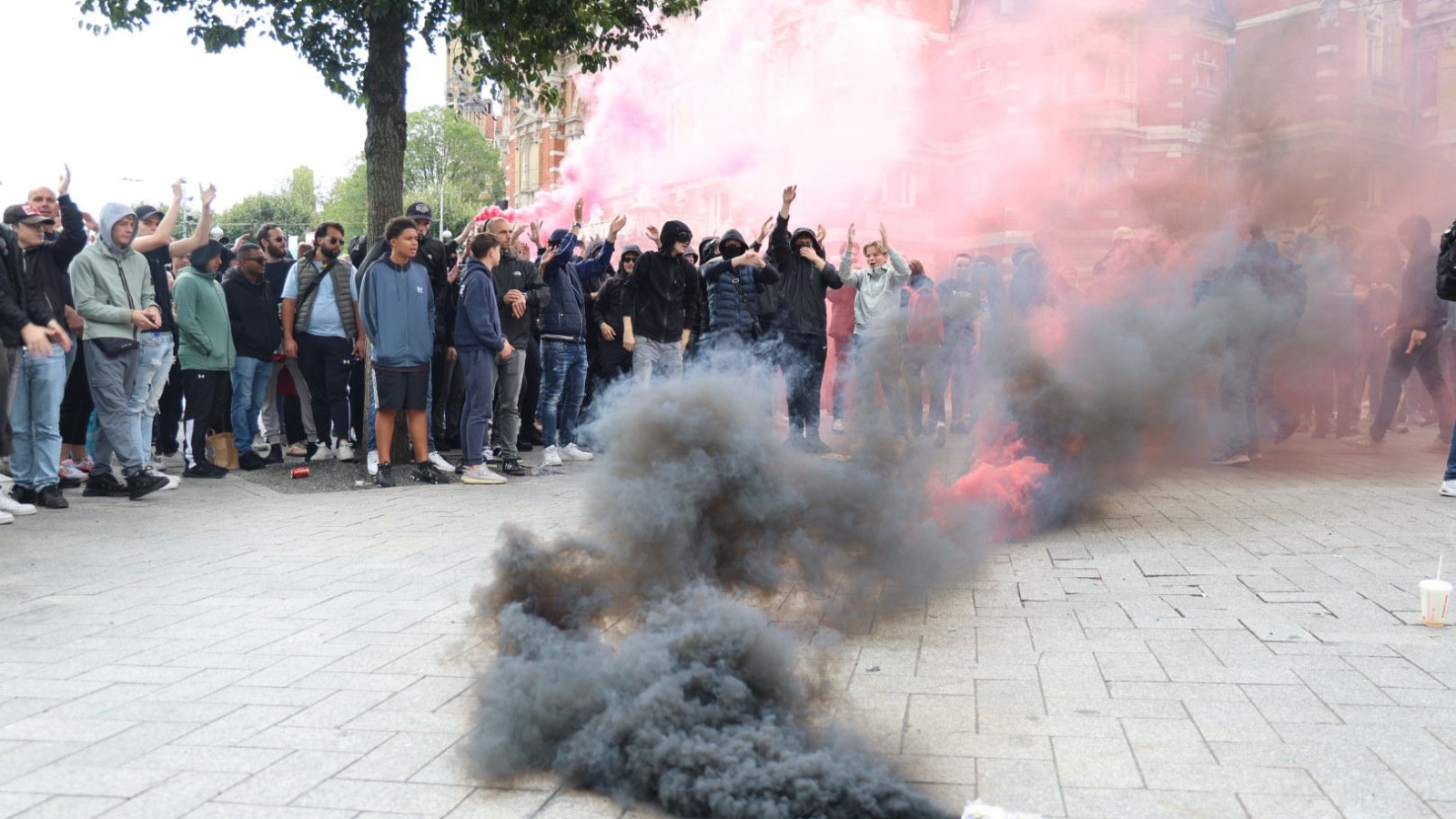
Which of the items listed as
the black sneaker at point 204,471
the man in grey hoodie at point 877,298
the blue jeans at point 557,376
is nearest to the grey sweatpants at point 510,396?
the blue jeans at point 557,376

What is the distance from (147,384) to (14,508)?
5.47 ft

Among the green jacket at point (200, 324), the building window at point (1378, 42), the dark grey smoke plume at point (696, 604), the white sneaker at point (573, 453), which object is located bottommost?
the white sneaker at point (573, 453)

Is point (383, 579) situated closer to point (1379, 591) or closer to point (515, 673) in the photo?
point (515, 673)

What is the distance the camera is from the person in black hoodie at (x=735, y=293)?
10.1 m

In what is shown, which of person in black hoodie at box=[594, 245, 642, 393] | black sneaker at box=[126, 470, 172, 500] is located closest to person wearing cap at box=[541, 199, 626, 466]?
person in black hoodie at box=[594, 245, 642, 393]

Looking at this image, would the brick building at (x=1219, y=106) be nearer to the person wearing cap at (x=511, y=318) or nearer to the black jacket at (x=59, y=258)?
the person wearing cap at (x=511, y=318)

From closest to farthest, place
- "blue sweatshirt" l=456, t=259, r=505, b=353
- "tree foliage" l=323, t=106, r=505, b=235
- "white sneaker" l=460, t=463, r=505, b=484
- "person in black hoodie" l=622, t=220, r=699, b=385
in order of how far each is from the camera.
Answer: "blue sweatshirt" l=456, t=259, r=505, b=353 < "white sneaker" l=460, t=463, r=505, b=484 < "person in black hoodie" l=622, t=220, r=699, b=385 < "tree foliage" l=323, t=106, r=505, b=235

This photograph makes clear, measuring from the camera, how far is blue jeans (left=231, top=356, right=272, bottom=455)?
10.0m

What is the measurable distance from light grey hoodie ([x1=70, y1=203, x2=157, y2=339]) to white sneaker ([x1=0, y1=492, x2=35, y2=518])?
1.32 meters

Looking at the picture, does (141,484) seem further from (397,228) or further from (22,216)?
(397,228)

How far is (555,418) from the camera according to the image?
1030 centimetres

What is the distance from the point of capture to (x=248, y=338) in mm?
10039

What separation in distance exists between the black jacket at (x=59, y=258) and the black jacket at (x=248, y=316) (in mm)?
1882

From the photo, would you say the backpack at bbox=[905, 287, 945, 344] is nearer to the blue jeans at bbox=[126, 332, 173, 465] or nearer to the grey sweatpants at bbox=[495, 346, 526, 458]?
the grey sweatpants at bbox=[495, 346, 526, 458]
